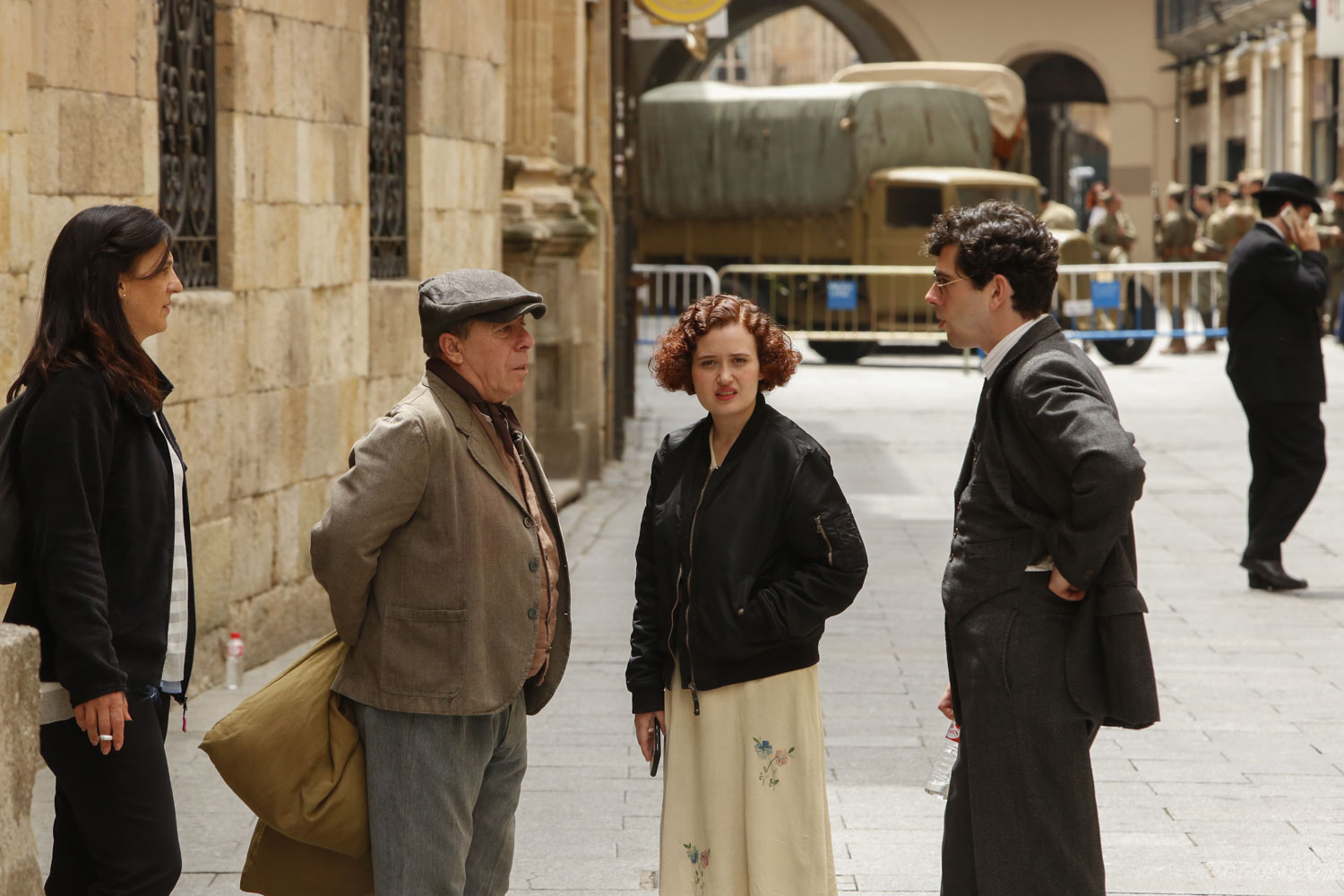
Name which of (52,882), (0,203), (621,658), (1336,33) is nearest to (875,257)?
(1336,33)

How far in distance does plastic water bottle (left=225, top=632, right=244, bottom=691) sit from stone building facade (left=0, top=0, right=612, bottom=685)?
0.06 m

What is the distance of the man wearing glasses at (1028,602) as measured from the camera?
345 centimetres

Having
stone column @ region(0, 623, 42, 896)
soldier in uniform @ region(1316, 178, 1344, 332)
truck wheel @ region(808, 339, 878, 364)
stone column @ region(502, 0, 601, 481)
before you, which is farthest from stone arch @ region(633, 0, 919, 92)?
stone column @ region(0, 623, 42, 896)

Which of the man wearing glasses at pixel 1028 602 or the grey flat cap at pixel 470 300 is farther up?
the grey flat cap at pixel 470 300

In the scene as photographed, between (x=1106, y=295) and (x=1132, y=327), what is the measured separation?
2.30 ft

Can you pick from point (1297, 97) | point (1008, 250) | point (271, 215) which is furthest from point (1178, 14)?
point (1008, 250)

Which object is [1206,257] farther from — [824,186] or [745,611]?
[745,611]

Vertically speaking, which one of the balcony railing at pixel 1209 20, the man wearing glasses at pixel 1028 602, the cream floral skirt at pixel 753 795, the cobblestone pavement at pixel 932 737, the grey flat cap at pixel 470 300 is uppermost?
the balcony railing at pixel 1209 20

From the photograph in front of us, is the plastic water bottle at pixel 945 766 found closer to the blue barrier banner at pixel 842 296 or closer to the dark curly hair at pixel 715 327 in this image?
the dark curly hair at pixel 715 327

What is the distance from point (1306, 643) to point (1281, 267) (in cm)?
183

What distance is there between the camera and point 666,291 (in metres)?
26.1

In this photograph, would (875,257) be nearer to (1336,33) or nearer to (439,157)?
(1336,33)

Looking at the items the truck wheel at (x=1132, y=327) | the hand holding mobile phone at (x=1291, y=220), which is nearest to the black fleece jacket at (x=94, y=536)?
the hand holding mobile phone at (x=1291, y=220)

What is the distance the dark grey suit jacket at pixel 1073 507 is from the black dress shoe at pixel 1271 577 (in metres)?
5.49
